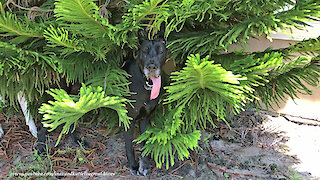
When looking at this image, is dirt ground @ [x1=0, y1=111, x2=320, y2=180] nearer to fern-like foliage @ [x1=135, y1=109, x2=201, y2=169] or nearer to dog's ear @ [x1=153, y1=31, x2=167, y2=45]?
fern-like foliage @ [x1=135, y1=109, x2=201, y2=169]

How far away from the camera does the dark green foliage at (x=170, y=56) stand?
1091 millimetres

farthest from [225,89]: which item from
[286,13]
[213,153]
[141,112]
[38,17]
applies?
[38,17]

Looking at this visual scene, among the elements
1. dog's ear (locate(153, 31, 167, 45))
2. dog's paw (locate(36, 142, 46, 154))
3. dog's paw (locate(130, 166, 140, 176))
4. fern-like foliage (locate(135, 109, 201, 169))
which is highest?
dog's ear (locate(153, 31, 167, 45))

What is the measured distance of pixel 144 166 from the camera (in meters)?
1.70

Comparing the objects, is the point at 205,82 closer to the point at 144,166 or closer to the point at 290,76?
the point at 290,76

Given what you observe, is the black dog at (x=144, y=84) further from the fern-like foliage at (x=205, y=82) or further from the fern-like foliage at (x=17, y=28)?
the fern-like foliage at (x=17, y=28)

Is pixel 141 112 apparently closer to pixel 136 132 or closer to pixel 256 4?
pixel 136 132

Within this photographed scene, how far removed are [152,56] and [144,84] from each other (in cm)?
23

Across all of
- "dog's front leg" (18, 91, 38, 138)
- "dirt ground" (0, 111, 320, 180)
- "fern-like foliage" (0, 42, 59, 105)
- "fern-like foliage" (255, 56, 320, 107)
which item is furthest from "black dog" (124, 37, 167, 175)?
"dog's front leg" (18, 91, 38, 138)

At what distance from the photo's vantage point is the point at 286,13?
3.98 feet

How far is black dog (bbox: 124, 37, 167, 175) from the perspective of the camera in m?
1.34

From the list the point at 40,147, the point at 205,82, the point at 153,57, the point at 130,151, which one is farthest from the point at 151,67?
the point at 40,147

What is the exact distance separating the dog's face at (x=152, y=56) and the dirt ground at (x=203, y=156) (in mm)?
775

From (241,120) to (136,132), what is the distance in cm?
103
